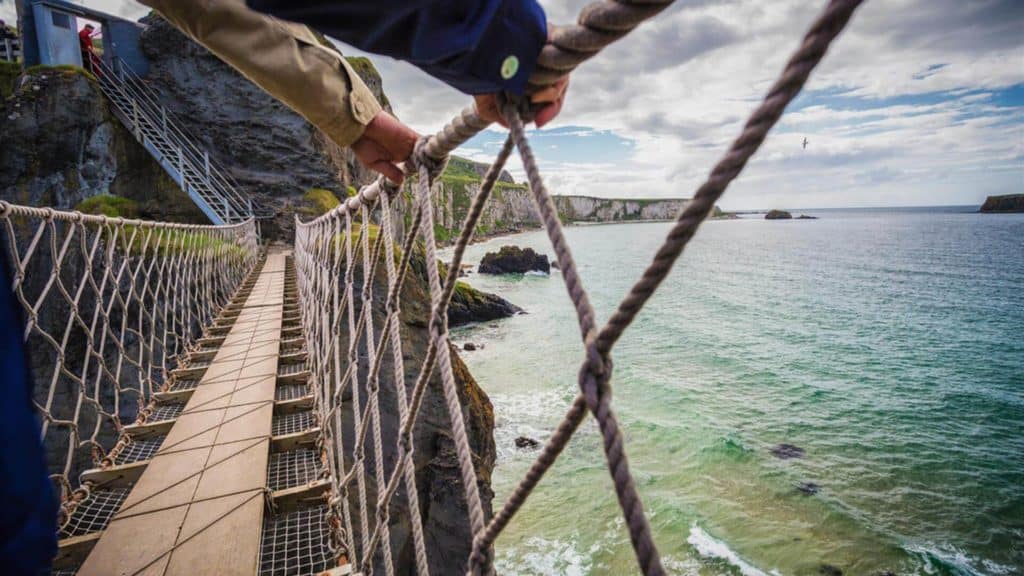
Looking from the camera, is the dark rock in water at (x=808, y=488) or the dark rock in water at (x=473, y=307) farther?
the dark rock in water at (x=473, y=307)

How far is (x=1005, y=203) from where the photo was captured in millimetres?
119438

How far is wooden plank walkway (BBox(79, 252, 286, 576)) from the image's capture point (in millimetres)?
1399

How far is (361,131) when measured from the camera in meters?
1.15


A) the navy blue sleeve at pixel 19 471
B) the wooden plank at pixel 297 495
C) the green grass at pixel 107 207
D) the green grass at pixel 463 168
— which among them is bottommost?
the wooden plank at pixel 297 495

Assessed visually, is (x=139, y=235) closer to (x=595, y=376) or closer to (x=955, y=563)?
(x=595, y=376)

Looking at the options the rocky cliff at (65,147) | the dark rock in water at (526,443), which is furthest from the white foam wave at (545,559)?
the rocky cliff at (65,147)

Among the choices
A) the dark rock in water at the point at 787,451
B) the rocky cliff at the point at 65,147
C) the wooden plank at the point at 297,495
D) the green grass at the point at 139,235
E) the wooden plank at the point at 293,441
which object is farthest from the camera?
the dark rock in water at the point at 787,451

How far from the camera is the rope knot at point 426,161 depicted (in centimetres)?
118

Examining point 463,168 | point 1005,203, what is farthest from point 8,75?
point 1005,203

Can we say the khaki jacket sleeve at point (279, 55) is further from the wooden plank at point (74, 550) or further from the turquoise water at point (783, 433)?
the turquoise water at point (783, 433)

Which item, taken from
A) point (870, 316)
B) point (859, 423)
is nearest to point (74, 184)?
point (859, 423)

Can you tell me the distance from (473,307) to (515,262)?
58.1ft

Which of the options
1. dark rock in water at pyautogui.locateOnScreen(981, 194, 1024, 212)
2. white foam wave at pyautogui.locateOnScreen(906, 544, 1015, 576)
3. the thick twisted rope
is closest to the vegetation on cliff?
the thick twisted rope

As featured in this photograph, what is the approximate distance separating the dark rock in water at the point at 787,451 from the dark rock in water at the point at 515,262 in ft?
97.4
